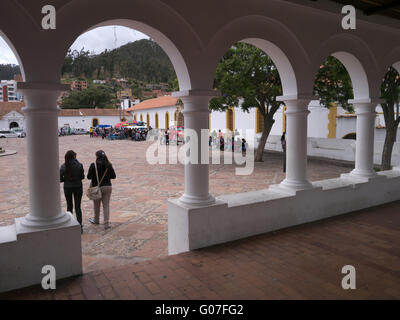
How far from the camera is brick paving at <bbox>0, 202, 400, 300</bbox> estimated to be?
11.0 ft

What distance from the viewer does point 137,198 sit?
907 cm

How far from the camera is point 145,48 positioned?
119375 mm

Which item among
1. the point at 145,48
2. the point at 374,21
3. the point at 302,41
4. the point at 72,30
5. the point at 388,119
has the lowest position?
the point at 388,119

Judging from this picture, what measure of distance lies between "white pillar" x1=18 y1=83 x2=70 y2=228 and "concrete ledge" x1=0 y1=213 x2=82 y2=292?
112 millimetres

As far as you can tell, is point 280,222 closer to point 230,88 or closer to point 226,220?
point 226,220

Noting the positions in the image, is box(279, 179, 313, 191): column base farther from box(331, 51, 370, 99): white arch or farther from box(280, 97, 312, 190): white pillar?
box(331, 51, 370, 99): white arch

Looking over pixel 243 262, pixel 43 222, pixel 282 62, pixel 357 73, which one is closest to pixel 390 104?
pixel 357 73

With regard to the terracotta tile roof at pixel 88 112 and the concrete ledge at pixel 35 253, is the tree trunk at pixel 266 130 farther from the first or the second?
the terracotta tile roof at pixel 88 112

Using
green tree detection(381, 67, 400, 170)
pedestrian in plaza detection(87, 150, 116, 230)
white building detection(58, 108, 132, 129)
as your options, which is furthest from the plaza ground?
white building detection(58, 108, 132, 129)

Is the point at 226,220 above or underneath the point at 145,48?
underneath

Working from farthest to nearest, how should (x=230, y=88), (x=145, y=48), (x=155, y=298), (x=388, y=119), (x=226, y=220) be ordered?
(x=145, y=48)
(x=230, y=88)
(x=388, y=119)
(x=226, y=220)
(x=155, y=298)

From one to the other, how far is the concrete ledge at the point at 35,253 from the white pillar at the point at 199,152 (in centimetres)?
157
